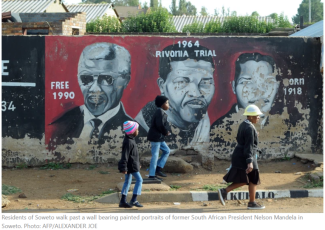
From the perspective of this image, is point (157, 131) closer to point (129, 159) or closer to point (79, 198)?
point (129, 159)

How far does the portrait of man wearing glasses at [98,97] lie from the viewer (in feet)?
31.2

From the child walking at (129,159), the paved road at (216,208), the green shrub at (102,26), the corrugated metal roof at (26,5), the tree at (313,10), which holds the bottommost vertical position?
the paved road at (216,208)

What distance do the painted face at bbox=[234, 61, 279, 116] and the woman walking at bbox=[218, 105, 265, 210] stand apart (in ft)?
10.0

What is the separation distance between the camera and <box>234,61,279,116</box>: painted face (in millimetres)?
9688

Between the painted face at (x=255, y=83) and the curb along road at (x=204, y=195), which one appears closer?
the curb along road at (x=204, y=195)

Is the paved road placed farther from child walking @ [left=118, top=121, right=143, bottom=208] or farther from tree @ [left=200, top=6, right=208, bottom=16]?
tree @ [left=200, top=6, right=208, bottom=16]

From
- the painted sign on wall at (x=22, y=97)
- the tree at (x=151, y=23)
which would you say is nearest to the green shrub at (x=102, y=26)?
the tree at (x=151, y=23)

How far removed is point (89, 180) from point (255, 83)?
413cm

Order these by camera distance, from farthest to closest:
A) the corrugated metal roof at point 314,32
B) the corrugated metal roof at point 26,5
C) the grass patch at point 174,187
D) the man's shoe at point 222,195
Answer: the corrugated metal roof at point 26,5 < the corrugated metal roof at point 314,32 < the grass patch at point 174,187 < the man's shoe at point 222,195

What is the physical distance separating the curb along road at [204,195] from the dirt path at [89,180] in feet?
1.16

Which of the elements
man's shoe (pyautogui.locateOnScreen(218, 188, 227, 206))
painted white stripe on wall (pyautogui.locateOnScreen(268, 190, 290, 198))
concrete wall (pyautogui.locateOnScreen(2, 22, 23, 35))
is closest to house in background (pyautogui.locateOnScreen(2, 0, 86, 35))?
concrete wall (pyautogui.locateOnScreen(2, 22, 23, 35))

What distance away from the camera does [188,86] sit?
9633 millimetres

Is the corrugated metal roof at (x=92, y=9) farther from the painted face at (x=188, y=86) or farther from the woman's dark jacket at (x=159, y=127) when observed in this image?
the woman's dark jacket at (x=159, y=127)

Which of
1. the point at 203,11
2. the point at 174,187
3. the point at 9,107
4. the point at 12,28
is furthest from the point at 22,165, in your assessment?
the point at 203,11
